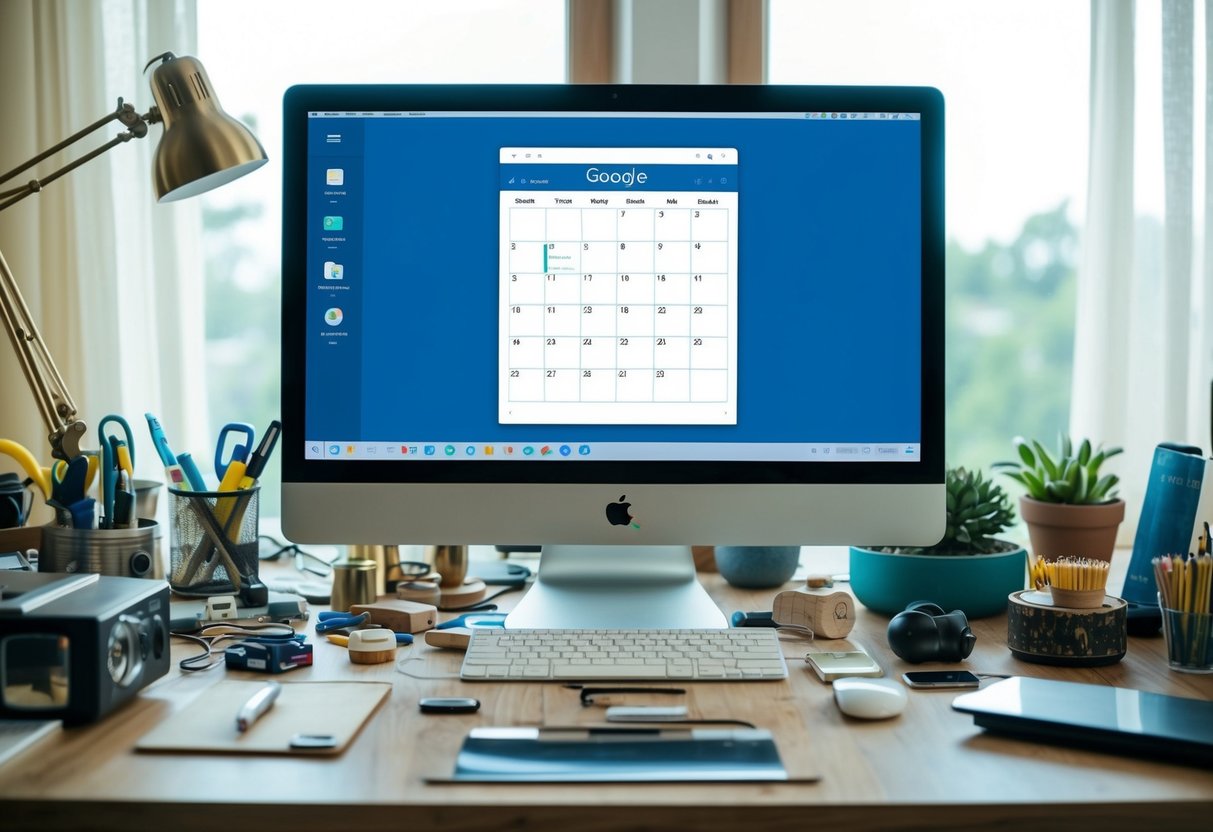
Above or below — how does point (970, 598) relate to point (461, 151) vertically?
below

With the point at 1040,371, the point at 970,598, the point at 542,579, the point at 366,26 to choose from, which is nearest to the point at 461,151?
the point at 542,579

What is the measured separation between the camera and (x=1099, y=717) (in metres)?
0.73

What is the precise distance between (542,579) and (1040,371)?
94 cm

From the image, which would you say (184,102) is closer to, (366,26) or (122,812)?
(366,26)

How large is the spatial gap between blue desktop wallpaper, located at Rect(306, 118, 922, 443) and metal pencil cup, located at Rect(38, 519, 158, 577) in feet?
0.94

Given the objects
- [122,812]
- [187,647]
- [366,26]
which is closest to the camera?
[122,812]

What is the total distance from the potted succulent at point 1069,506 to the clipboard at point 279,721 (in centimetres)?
84

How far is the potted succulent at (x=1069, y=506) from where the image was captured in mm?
1225

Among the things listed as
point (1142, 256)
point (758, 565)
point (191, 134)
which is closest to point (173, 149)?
point (191, 134)

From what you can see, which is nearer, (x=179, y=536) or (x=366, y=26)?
(x=179, y=536)

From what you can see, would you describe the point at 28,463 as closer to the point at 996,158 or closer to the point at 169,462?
the point at 169,462

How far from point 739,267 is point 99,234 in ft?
3.18

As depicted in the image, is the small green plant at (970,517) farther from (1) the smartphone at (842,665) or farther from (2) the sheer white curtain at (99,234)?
(2) the sheer white curtain at (99,234)

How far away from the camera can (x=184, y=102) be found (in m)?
1.08
